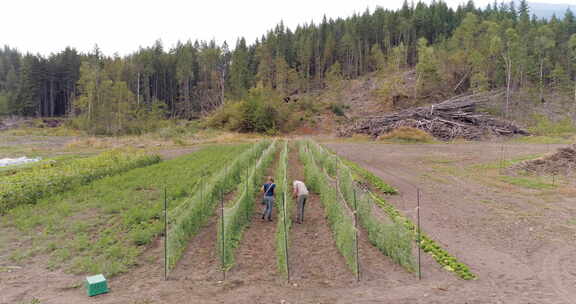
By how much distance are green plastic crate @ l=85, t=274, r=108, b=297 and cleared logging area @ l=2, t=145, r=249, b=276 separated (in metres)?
0.75

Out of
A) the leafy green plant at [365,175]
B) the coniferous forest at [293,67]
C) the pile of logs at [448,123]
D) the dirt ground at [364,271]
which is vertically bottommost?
the dirt ground at [364,271]

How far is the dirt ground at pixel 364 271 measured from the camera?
5.94 meters

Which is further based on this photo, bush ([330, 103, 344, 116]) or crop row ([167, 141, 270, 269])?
bush ([330, 103, 344, 116])

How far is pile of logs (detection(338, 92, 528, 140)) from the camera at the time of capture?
113 feet

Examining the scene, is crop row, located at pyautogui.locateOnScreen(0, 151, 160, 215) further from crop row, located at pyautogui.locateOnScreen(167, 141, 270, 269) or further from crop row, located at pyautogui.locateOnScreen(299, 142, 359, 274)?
crop row, located at pyautogui.locateOnScreen(299, 142, 359, 274)

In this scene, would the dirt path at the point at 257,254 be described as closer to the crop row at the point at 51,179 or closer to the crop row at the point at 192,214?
the crop row at the point at 192,214

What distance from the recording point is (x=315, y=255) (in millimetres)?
7738

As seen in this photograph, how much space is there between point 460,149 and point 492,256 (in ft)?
67.7

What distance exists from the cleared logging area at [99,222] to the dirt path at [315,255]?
3282mm

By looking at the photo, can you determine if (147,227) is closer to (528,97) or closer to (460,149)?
(460,149)

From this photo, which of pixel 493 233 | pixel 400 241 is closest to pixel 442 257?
pixel 400 241

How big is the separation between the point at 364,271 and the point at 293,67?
71243 mm


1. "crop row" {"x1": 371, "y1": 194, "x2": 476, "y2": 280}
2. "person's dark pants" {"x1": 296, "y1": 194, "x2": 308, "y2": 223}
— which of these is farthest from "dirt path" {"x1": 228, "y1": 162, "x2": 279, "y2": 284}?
"crop row" {"x1": 371, "y1": 194, "x2": 476, "y2": 280}

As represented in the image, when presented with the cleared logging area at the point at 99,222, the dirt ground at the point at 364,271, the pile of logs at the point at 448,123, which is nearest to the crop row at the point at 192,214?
the dirt ground at the point at 364,271
